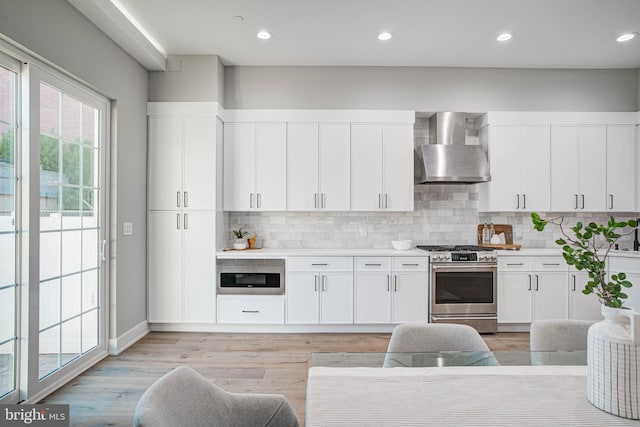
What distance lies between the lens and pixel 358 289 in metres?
4.06

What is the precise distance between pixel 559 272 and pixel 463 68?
103 inches

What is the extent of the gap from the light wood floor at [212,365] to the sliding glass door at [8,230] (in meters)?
0.41

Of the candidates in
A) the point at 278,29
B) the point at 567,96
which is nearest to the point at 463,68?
the point at 567,96

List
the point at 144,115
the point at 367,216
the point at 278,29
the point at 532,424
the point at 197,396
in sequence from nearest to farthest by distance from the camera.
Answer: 1. the point at 532,424
2. the point at 197,396
3. the point at 278,29
4. the point at 144,115
5. the point at 367,216

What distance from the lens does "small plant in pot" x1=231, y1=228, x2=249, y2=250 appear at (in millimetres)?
4305

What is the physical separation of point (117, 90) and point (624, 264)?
557cm

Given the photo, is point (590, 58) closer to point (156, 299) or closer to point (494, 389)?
point (494, 389)

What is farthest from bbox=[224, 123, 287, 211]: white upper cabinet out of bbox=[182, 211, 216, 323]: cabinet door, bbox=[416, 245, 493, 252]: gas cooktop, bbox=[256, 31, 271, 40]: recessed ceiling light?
bbox=[416, 245, 493, 252]: gas cooktop

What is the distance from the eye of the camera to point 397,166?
4.32m

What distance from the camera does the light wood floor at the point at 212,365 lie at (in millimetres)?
2527

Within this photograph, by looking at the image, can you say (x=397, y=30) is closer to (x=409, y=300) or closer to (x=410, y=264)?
(x=410, y=264)

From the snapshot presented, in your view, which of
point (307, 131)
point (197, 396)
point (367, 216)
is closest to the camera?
point (197, 396)

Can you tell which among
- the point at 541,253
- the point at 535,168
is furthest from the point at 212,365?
the point at 535,168

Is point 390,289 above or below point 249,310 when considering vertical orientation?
above
